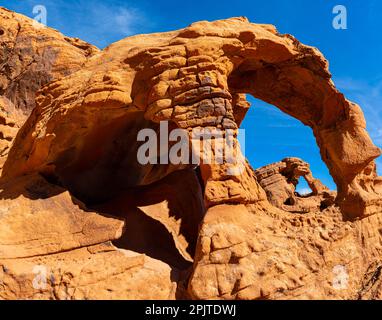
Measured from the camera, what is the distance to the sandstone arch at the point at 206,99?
494 centimetres

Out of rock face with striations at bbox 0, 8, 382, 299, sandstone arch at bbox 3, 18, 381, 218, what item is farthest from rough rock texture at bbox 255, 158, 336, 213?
sandstone arch at bbox 3, 18, 381, 218

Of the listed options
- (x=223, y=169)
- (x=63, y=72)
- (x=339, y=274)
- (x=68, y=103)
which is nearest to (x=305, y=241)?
(x=339, y=274)

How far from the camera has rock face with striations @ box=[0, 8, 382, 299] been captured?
173 inches

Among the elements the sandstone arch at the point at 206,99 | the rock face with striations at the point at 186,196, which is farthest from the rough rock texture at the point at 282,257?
the sandstone arch at the point at 206,99

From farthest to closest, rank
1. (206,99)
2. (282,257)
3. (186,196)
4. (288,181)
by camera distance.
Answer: (288,181) < (186,196) < (206,99) < (282,257)

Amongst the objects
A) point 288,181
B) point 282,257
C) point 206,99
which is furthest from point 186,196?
point 288,181

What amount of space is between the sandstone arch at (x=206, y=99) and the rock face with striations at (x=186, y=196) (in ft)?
0.06

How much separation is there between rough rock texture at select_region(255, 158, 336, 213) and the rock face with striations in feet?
23.1

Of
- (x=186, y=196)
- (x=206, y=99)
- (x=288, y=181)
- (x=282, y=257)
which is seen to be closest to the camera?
(x=282, y=257)

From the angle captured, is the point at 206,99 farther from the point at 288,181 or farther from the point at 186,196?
the point at 288,181

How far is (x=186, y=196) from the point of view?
7059 mm

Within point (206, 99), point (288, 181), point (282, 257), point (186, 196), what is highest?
point (288, 181)

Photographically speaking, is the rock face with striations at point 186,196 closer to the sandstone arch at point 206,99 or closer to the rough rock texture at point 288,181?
the sandstone arch at point 206,99

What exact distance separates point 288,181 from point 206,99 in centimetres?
1080
